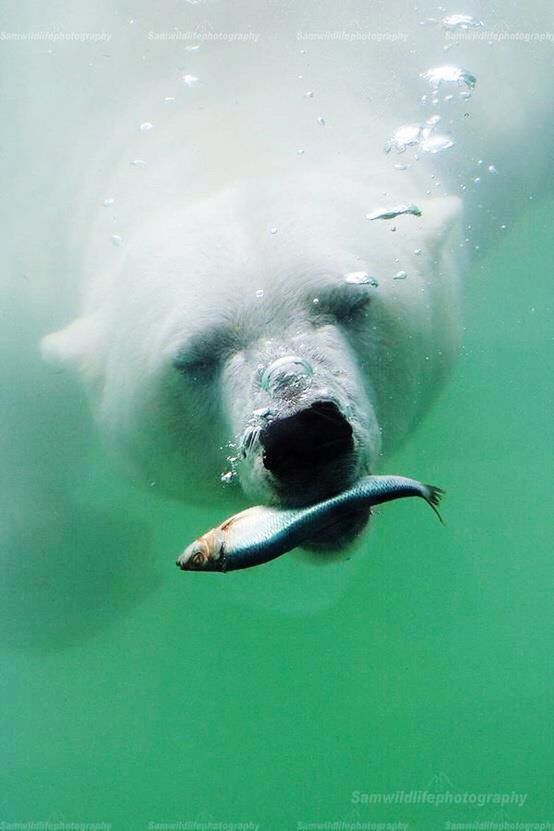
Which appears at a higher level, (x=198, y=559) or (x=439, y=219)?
(x=439, y=219)

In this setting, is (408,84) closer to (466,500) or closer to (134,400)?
(134,400)

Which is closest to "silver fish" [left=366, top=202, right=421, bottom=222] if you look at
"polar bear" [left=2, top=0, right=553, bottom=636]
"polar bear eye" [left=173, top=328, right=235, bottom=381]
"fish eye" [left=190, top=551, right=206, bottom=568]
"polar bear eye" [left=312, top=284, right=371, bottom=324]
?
"polar bear" [left=2, top=0, right=553, bottom=636]

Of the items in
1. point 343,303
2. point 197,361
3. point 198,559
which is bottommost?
point 198,559

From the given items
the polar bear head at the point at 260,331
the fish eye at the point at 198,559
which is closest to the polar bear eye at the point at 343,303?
the polar bear head at the point at 260,331

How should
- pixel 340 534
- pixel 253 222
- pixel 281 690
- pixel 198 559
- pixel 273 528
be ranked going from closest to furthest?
pixel 198 559, pixel 273 528, pixel 340 534, pixel 253 222, pixel 281 690

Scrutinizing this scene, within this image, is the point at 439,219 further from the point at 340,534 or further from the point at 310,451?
the point at 310,451

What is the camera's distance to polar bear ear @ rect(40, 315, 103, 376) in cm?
294

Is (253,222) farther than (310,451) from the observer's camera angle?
Yes

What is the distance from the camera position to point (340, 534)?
2.27 metres

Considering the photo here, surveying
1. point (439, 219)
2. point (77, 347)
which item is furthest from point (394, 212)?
point (77, 347)

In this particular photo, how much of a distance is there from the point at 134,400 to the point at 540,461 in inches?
222

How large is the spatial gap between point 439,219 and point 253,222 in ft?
2.56

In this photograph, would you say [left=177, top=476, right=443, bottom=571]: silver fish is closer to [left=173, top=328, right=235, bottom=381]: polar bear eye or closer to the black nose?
the black nose

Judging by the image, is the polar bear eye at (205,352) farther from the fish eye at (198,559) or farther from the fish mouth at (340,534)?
the fish eye at (198,559)
